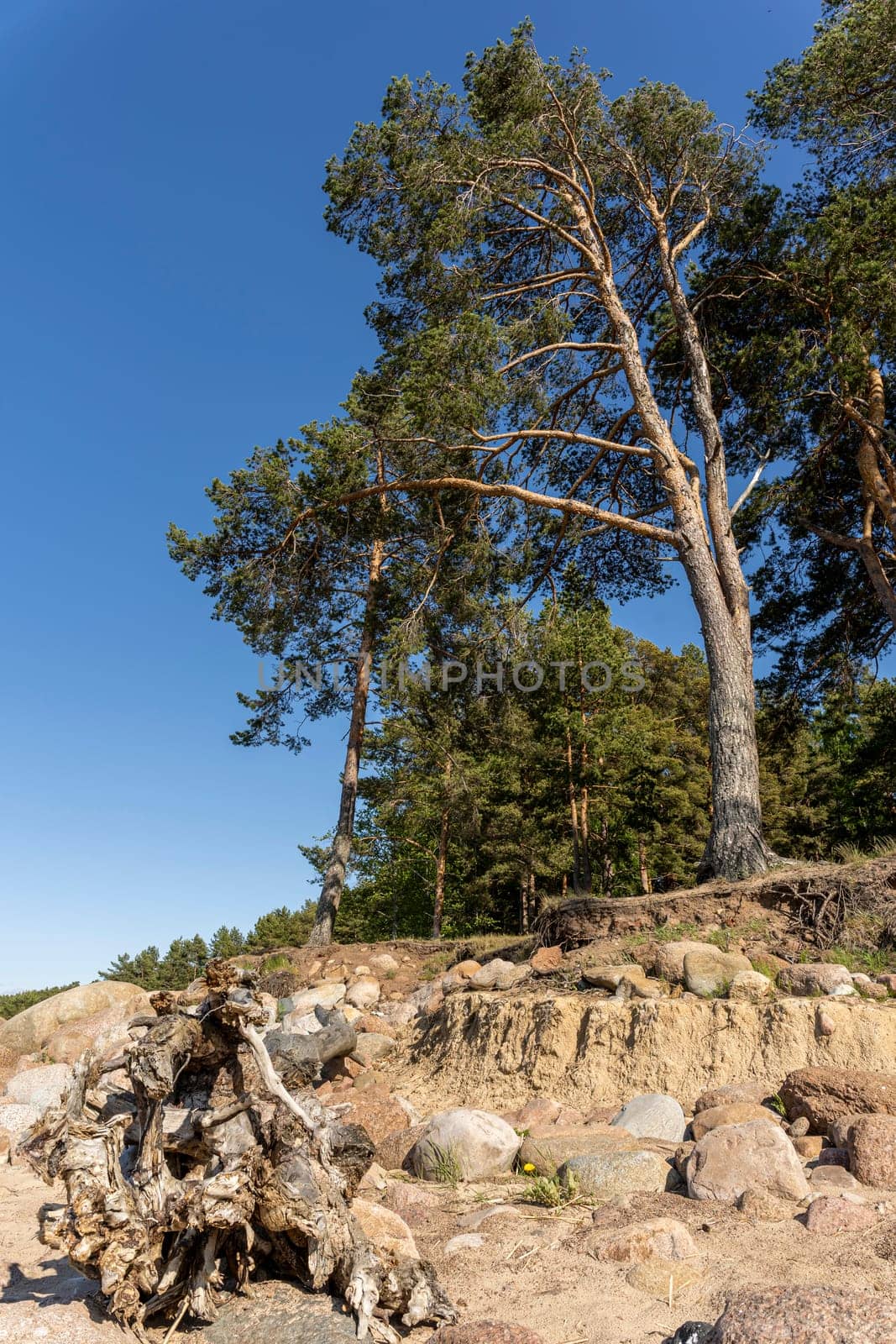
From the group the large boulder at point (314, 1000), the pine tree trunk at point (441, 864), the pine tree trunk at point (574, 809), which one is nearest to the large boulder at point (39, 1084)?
the large boulder at point (314, 1000)

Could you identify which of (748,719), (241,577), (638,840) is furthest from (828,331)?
(638,840)

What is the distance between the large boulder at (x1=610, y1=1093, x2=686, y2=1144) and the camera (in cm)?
504

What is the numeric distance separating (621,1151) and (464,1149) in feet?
3.02

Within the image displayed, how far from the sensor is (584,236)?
13.2 m

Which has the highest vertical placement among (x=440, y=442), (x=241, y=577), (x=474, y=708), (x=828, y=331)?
(x=828, y=331)

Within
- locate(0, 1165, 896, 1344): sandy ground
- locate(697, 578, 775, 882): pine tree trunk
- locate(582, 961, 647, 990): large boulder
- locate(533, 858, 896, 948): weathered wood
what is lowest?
locate(0, 1165, 896, 1344): sandy ground

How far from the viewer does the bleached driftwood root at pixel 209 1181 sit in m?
2.39

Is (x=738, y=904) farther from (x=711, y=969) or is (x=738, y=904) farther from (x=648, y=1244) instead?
(x=648, y=1244)

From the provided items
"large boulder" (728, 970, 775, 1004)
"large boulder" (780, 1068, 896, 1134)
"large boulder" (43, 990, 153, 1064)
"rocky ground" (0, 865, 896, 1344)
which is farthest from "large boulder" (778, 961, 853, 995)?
"large boulder" (43, 990, 153, 1064)

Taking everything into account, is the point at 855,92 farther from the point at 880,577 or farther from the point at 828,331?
the point at 880,577

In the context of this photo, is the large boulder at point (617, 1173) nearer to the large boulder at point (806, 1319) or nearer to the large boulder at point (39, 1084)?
the large boulder at point (806, 1319)

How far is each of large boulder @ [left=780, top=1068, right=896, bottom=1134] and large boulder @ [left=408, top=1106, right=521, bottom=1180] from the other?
1.70 metres

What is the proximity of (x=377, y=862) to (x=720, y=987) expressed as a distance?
24.0 m

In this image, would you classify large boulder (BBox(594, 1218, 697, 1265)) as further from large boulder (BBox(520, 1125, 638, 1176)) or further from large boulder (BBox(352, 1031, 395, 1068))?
large boulder (BBox(352, 1031, 395, 1068))
